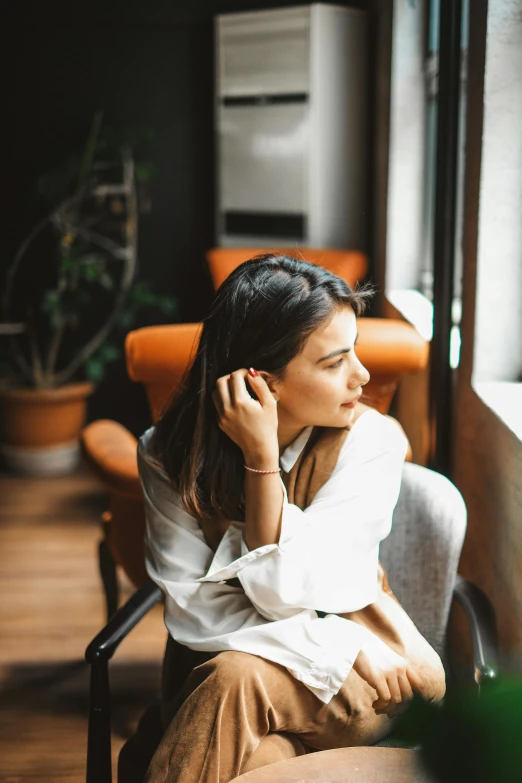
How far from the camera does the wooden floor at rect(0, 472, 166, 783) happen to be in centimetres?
232

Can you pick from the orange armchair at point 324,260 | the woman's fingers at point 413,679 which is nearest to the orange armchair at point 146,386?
the woman's fingers at point 413,679

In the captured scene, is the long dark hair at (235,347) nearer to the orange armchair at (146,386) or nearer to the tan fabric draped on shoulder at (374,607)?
the tan fabric draped on shoulder at (374,607)

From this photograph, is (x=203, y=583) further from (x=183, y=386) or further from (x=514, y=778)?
(x=514, y=778)

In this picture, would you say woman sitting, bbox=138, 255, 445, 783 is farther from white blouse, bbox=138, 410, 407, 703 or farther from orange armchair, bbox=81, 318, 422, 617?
orange armchair, bbox=81, 318, 422, 617

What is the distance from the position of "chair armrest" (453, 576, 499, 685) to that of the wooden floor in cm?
116

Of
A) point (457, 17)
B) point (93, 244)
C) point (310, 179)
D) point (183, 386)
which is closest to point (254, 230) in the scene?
point (310, 179)

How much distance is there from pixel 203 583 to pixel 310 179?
3.70 meters

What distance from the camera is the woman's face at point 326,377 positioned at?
1346 mm

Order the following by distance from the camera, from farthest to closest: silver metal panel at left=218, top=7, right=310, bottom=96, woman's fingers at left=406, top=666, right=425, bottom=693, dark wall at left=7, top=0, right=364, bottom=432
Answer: dark wall at left=7, top=0, right=364, bottom=432 < silver metal panel at left=218, top=7, right=310, bottom=96 < woman's fingers at left=406, top=666, right=425, bottom=693

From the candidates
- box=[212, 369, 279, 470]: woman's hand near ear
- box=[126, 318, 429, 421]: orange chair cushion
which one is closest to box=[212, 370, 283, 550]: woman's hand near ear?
box=[212, 369, 279, 470]: woman's hand near ear

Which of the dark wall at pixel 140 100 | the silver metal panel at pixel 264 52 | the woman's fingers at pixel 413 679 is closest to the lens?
the woman's fingers at pixel 413 679

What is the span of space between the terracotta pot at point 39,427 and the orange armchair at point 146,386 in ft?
6.99

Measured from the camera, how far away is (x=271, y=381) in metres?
1.38

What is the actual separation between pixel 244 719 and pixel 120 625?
366 millimetres
